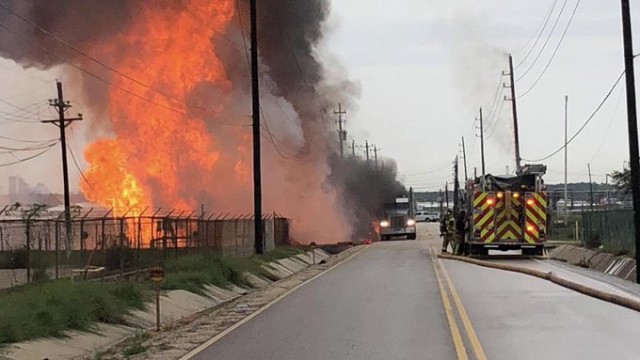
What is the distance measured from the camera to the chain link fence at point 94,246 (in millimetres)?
20922

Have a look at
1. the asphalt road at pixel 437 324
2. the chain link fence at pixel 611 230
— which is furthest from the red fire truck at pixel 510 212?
the asphalt road at pixel 437 324

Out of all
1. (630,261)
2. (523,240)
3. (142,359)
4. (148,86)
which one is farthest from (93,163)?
(142,359)

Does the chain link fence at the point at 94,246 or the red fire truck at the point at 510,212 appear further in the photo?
the red fire truck at the point at 510,212

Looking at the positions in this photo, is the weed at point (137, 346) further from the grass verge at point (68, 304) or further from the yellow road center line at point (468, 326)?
the yellow road center line at point (468, 326)

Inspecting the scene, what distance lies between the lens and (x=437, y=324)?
13984 millimetres

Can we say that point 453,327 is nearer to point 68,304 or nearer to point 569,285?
point 68,304

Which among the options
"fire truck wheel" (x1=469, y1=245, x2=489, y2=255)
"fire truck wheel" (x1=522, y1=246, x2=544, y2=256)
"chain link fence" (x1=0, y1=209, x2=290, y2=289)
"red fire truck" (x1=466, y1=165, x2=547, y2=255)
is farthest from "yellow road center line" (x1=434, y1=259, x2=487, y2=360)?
"fire truck wheel" (x1=522, y1=246, x2=544, y2=256)

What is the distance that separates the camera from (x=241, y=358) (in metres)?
11.1

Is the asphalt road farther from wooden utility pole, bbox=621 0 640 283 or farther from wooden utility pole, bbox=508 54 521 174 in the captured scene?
wooden utility pole, bbox=508 54 521 174

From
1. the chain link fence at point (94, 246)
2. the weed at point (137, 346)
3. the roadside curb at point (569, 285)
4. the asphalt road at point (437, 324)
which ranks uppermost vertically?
the chain link fence at point (94, 246)

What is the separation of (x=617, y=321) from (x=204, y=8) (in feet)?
111

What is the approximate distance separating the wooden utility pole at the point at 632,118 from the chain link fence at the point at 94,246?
532 inches

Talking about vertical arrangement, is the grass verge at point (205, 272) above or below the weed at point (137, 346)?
above

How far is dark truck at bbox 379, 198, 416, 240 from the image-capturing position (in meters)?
63.6
